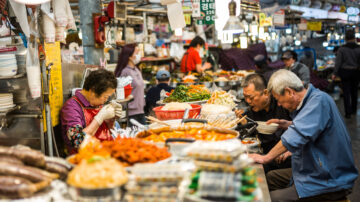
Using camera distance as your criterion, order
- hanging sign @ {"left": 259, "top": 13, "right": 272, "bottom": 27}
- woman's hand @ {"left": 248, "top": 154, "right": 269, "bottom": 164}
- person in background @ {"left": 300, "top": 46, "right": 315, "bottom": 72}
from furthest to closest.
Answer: person in background @ {"left": 300, "top": 46, "right": 315, "bottom": 72}, hanging sign @ {"left": 259, "top": 13, "right": 272, "bottom": 27}, woman's hand @ {"left": 248, "top": 154, "right": 269, "bottom": 164}

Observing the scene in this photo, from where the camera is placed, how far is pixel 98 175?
1.54 meters

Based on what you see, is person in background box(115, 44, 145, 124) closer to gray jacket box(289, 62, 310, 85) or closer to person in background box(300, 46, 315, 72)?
gray jacket box(289, 62, 310, 85)

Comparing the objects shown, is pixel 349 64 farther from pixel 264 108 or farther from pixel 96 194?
pixel 96 194

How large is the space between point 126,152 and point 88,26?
4.28 meters

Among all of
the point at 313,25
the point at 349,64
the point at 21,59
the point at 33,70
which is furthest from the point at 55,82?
the point at 313,25

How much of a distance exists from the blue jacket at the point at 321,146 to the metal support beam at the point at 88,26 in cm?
375

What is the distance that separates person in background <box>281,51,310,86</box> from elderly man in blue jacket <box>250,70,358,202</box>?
6.21m

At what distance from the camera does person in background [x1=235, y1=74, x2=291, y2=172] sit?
4289mm

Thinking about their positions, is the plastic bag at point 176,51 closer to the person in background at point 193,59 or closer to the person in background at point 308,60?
the person in background at point 193,59

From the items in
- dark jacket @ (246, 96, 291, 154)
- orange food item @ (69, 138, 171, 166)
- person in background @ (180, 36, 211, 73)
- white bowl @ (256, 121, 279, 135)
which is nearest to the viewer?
orange food item @ (69, 138, 171, 166)

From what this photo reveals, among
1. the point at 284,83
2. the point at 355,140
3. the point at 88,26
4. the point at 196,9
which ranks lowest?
the point at 355,140

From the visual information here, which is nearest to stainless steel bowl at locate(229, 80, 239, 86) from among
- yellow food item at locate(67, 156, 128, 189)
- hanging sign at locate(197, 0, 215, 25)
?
hanging sign at locate(197, 0, 215, 25)

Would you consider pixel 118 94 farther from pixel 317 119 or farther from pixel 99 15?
pixel 317 119

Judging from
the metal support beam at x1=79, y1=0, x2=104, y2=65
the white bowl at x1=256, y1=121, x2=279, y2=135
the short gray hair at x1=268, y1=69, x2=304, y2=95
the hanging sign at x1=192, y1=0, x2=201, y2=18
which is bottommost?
the white bowl at x1=256, y1=121, x2=279, y2=135
